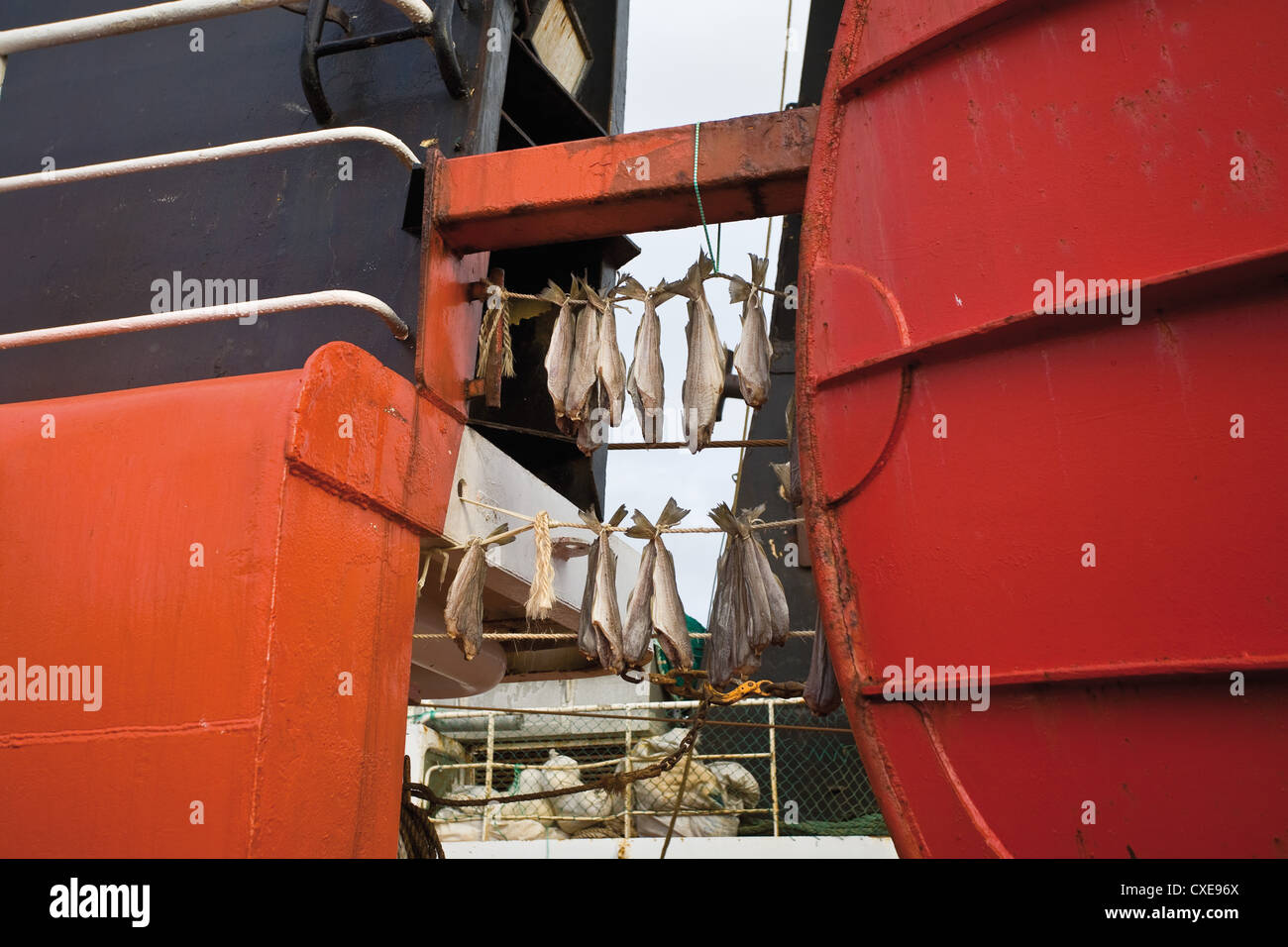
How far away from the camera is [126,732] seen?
162 inches

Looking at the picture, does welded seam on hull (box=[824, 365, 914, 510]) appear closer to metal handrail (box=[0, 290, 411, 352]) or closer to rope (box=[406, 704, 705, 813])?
metal handrail (box=[0, 290, 411, 352])

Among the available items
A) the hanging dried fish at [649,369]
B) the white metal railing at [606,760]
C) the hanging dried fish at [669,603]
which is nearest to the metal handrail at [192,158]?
the hanging dried fish at [649,369]

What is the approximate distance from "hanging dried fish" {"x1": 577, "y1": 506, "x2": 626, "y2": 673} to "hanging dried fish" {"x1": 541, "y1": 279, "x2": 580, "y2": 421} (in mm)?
786

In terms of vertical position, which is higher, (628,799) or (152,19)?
(152,19)

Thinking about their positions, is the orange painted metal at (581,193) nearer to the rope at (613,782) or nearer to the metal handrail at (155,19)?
the metal handrail at (155,19)

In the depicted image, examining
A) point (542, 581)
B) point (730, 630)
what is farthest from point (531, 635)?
point (730, 630)

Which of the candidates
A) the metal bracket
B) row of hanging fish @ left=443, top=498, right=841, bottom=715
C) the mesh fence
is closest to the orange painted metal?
the metal bracket

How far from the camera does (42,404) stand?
4.91 m

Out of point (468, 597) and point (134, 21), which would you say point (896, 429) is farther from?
point (134, 21)

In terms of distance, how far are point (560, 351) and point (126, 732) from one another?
9.87 ft

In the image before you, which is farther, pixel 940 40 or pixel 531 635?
pixel 531 635

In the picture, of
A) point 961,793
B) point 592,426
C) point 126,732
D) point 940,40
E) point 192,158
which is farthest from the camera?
point 592,426

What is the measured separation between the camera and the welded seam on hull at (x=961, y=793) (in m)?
3.75

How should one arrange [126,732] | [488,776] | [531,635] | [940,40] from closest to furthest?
[126,732]
[940,40]
[531,635]
[488,776]
